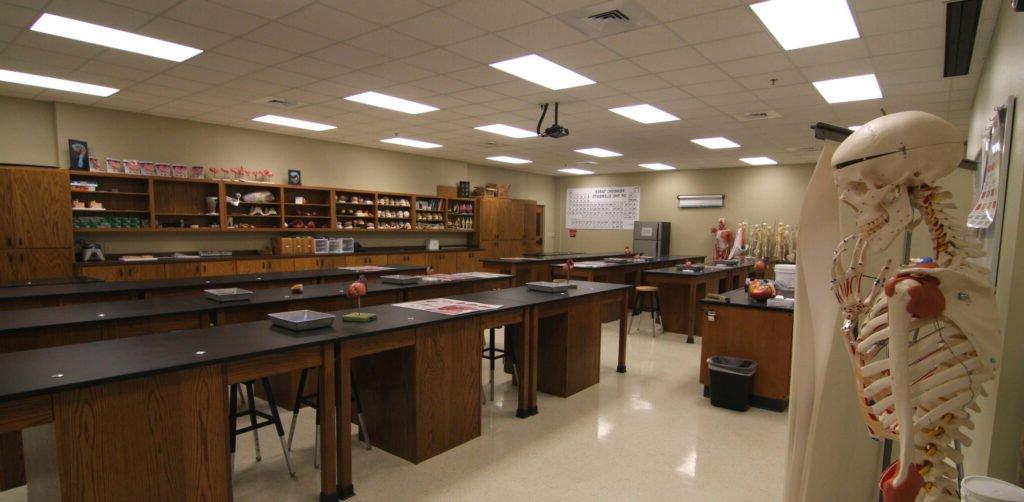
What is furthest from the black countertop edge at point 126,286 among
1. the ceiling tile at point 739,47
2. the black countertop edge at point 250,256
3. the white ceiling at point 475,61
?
the ceiling tile at point 739,47

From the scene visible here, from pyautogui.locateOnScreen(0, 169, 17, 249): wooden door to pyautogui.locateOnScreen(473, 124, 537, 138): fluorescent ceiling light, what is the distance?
545 centimetres

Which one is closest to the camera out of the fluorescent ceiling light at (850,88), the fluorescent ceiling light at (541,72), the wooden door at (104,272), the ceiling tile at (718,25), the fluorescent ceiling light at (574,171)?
the ceiling tile at (718,25)

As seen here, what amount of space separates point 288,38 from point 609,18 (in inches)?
98.2

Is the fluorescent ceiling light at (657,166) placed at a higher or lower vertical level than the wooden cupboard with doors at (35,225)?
higher

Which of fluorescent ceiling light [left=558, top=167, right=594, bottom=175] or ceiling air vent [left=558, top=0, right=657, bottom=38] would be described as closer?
ceiling air vent [left=558, top=0, right=657, bottom=38]

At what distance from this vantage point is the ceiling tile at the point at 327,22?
10.8ft

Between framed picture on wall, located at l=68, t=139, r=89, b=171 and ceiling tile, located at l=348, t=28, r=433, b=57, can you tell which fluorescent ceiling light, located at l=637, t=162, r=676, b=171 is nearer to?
ceiling tile, located at l=348, t=28, r=433, b=57

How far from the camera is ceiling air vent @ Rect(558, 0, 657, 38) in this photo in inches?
123

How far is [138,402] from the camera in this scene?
1.81 meters

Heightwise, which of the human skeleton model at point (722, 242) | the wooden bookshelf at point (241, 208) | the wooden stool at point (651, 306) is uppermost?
the wooden bookshelf at point (241, 208)

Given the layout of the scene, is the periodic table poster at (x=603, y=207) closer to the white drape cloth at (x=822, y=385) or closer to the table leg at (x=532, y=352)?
the table leg at (x=532, y=352)

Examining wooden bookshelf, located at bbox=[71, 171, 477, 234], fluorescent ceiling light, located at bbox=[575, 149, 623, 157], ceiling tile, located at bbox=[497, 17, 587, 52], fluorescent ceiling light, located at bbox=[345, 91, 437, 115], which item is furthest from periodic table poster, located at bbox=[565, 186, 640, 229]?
ceiling tile, located at bbox=[497, 17, 587, 52]

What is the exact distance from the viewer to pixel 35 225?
544 centimetres

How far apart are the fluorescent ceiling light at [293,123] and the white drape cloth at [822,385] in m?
6.69
